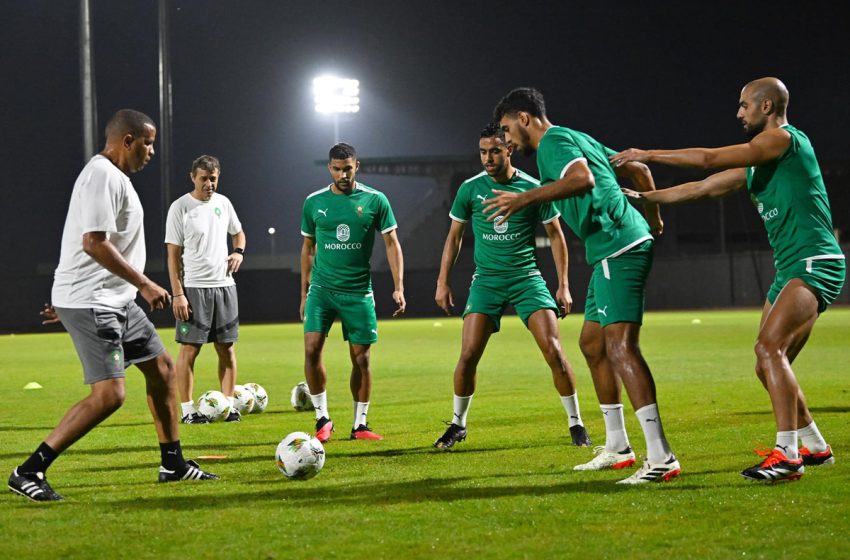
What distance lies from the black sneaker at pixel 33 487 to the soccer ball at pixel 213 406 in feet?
13.7

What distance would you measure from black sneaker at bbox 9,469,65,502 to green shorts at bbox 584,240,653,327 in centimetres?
335

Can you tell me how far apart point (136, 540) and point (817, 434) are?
4.29m

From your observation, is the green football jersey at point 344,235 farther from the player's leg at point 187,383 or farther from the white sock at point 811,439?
the white sock at point 811,439

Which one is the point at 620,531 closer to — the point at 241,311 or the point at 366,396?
the point at 366,396

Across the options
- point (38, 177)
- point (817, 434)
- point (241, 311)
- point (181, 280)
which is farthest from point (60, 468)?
point (38, 177)

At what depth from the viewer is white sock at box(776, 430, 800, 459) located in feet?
20.4

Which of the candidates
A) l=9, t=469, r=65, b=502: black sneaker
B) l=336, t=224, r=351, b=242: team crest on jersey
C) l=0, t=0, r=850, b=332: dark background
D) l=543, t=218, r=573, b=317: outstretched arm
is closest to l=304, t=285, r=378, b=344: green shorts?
l=336, t=224, r=351, b=242: team crest on jersey

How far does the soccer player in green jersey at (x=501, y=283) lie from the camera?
8391 millimetres

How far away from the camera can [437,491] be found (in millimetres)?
6246

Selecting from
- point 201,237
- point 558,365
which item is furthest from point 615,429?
point 201,237

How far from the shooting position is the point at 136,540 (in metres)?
5.00

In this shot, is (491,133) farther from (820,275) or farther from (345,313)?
(820,275)

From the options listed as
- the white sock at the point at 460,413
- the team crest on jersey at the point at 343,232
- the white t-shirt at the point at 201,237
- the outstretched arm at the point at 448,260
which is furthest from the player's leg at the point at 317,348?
the white t-shirt at the point at 201,237

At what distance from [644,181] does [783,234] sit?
3.02ft
